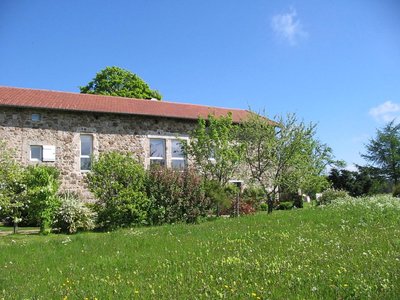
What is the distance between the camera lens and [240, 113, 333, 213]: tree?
18375 mm

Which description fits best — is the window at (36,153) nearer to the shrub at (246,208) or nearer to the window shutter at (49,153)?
the window shutter at (49,153)

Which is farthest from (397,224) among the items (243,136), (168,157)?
(168,157)

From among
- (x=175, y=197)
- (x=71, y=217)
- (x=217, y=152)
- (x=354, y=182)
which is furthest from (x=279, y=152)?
(x=354, y=182)

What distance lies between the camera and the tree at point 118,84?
117 feet

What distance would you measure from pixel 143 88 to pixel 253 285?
33635 mm

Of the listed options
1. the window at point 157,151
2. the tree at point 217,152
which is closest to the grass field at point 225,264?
the tree at point 217,152

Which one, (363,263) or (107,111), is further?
(107,111)

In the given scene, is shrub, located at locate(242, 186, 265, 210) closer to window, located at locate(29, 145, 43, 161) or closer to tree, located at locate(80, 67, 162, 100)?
window, located at locate(29, 145, 43, 161)

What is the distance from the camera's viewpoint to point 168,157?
2331 centimetres

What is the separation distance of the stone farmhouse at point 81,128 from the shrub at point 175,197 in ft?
8.48

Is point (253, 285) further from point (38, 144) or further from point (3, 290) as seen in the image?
point (38, 144)

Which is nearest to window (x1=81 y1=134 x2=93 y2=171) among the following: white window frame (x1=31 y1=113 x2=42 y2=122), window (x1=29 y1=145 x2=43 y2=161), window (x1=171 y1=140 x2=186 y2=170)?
window (x1=29 y1=145 x2=43 y2=161)

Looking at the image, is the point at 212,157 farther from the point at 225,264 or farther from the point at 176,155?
the point at 225,264

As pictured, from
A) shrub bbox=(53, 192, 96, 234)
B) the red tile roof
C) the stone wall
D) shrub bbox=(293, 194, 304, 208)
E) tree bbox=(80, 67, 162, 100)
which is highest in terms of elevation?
tree bbox=(80, 67, 162, 100)
